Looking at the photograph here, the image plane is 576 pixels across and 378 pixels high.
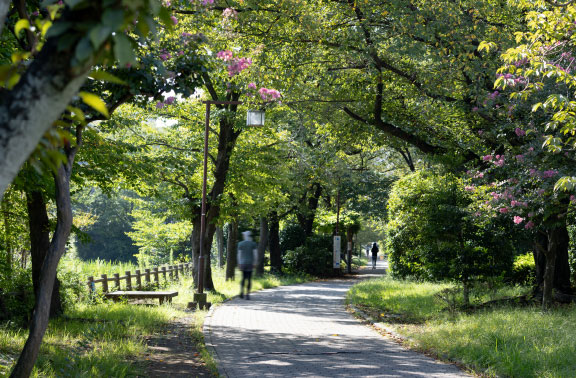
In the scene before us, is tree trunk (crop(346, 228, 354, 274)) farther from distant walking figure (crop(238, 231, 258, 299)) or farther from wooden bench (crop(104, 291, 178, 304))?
distant walking figure (crop(238, 231, 258, 299))

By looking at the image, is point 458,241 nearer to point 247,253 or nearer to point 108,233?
point 247,253

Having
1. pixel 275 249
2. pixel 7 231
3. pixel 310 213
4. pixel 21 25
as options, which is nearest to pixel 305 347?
pixel 7 231

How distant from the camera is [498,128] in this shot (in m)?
12.3

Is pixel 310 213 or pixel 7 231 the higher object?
pixel 310 213

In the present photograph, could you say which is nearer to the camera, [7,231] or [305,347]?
[305,347]

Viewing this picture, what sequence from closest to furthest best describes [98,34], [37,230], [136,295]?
[98,34]
[37,230]
[136,295]

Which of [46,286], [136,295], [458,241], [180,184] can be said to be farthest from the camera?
[180,184]

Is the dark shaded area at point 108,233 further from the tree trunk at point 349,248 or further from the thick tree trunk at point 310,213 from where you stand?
the thick tree trunk at point 310,213

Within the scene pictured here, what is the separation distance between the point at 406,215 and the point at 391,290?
299cm

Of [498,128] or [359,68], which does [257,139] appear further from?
[498,128]

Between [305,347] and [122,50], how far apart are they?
912cm

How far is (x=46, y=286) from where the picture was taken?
611 centimetres

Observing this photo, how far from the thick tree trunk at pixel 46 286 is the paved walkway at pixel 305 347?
3075mm

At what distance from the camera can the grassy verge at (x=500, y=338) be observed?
7.85 meters
